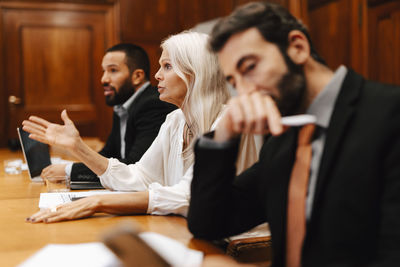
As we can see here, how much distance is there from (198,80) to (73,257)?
0.97m

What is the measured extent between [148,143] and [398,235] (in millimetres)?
1743

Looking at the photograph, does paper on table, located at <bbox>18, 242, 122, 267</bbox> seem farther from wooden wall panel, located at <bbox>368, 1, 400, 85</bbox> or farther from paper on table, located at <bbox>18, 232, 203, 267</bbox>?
wooden wall panel, located at <bbox>368, 1, 400, 85</bbox>

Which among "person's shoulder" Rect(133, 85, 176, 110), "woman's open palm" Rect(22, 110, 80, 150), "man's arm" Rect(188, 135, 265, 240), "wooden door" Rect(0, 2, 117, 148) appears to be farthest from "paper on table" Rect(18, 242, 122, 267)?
"wooden door" Rect(0, 2, 117, 148)

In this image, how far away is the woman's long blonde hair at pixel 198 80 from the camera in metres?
1.73

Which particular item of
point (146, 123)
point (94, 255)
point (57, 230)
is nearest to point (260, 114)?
point (94, 255)

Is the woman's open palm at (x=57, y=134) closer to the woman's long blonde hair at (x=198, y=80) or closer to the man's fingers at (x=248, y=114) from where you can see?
the woman's long blonde hair at (x=198, y=80)

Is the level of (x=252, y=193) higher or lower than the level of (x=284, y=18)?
lower

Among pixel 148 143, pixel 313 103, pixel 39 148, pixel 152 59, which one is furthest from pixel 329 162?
pixel 152 59

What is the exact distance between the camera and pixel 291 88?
1.01m

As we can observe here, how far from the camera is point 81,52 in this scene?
5371mm

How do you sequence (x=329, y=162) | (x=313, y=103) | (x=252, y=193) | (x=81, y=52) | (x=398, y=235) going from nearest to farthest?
(x=398, y=235)
(x=329, y=162)
(x=313, y=103)
(x=252, y=193)
(x=81, y=52)

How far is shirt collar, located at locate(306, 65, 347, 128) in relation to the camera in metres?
0.99

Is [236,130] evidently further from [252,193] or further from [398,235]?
[398,235]

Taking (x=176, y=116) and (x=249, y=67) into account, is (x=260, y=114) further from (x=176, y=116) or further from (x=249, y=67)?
(x=176, y=116)
